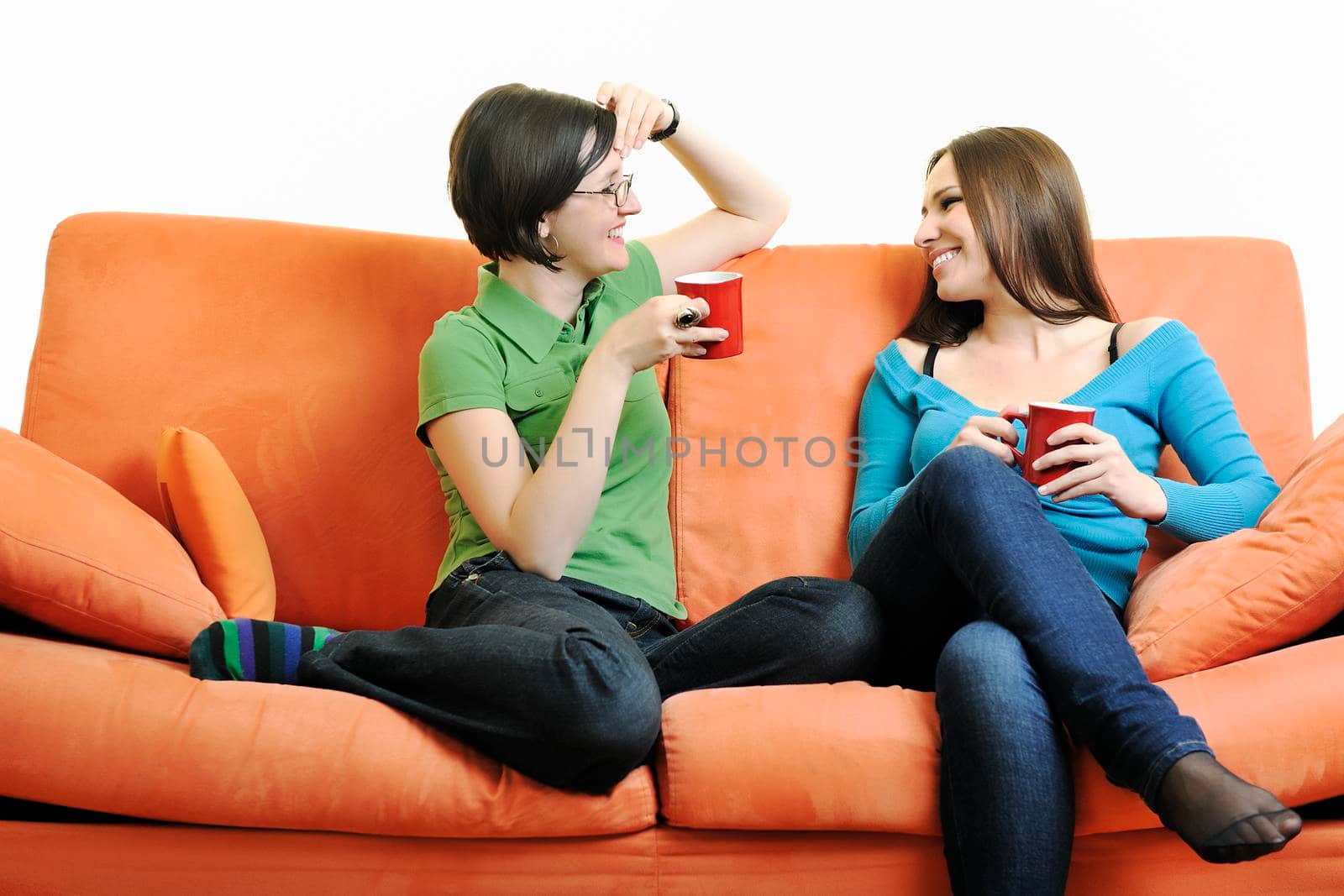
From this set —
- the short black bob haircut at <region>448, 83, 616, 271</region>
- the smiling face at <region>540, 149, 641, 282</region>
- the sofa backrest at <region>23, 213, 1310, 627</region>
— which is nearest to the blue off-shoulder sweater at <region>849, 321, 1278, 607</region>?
the sofa backrest at <region>23, 213, 1310, 627</region>

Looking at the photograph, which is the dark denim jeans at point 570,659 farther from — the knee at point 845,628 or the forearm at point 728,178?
the forearm at point 728,178

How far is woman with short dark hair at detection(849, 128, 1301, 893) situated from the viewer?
1323 millimetres

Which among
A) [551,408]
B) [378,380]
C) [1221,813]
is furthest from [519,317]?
[1221,813]

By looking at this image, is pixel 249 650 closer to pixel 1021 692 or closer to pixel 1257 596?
pixel 1021 692

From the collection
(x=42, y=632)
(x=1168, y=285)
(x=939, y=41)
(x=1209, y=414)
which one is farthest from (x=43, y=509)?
(x=939, y=41)

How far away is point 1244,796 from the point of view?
1226 mm

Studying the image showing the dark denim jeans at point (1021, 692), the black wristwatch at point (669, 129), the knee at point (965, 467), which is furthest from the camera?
the black wristwatch at point (669, 129)

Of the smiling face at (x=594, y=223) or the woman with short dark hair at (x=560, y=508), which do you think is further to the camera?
the smiling face at (x=594, y=223)

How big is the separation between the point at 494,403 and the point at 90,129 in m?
1.42

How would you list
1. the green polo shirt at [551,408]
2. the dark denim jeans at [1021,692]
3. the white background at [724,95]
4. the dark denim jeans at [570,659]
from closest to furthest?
the dark denim jeans at [1021,692], the dark denim jeans at [570,659], the green polo shirt at [551,408], the white background at [724,95]

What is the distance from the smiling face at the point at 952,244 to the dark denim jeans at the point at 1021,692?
1.48ft

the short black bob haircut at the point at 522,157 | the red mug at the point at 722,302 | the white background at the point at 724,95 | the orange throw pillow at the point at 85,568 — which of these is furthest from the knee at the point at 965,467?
the white background at the point at 724,95

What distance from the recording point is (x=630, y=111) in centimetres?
191

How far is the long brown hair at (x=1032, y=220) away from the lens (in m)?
1.92
